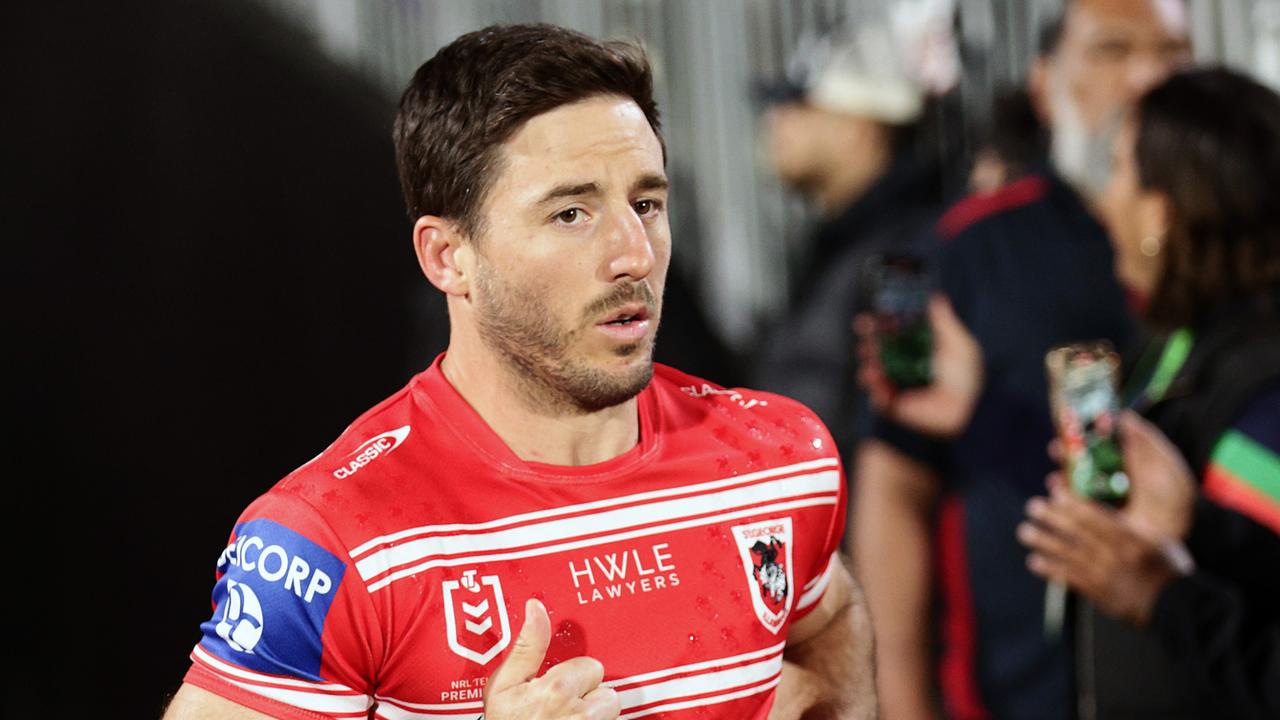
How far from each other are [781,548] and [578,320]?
0.35m

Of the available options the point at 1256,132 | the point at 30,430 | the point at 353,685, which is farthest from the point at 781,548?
the point at 30,430

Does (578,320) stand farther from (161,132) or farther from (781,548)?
(161,132)

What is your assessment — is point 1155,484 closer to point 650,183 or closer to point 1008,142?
point 650,183

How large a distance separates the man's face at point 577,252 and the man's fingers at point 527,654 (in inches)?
9.6

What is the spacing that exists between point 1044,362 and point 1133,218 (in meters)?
0.38

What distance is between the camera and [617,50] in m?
1.43

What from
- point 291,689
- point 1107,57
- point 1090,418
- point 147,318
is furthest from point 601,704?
point 1107,57

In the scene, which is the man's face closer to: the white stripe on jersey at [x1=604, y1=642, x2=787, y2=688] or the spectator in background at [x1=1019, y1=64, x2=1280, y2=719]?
the white stripe on jersey at [x1=604, y1=642, x2=787, y2=688]

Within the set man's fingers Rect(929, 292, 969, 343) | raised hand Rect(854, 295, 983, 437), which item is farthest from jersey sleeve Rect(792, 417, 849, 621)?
man's fingers Rect(929, 292, 969, 343)

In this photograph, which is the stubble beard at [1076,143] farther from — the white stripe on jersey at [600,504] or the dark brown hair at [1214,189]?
the white stripe on jersey at [600,504]

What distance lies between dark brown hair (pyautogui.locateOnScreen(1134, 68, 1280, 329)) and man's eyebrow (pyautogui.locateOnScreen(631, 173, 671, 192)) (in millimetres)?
1318

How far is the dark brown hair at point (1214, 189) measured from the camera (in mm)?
2383

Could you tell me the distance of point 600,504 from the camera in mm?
1446

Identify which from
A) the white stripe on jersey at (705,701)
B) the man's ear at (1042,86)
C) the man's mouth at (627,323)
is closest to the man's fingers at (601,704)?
the white stripe on jersey at (705,701)
